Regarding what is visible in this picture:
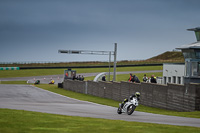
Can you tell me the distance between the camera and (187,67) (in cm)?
3941

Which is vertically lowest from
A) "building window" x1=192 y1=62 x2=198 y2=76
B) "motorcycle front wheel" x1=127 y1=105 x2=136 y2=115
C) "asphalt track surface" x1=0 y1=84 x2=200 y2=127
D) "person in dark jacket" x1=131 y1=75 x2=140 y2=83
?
"asphalt track surface" x1=0 y1=84 x2=200 y2=127

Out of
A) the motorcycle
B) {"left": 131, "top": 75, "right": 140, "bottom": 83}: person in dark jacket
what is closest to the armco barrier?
{"left": 131, "top": 75, "right": 140, "bottom": 83}: person in dark jacket

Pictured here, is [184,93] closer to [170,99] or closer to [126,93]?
[170,99]

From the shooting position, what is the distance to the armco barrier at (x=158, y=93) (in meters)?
21.1

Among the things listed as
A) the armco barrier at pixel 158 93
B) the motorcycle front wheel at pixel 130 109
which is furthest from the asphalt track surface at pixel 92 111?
the armco barrier at pixel 158 93

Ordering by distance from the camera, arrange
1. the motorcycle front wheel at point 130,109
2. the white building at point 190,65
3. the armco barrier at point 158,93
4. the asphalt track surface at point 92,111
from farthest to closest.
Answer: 1. the white building at point 190,65
2. the armco barrier at point 158,93
3. the motorcycle front wheel at point 130,109
4. the asphalt track surface at point 92,111

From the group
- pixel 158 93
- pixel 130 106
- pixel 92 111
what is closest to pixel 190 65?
pixel 158 93

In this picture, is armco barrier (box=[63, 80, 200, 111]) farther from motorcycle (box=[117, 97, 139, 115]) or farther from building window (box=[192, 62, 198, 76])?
building window (box=[192, 62, 198, 76])

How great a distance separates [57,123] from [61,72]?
75.6 meters

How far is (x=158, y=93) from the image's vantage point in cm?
2553

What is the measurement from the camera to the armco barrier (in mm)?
21109

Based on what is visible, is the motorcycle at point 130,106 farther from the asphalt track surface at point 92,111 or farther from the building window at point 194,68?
the building window at point 194,68

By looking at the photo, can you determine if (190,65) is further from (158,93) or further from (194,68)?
(158,93)

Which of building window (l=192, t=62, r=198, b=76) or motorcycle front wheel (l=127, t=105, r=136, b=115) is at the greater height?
building window (l=192, t=62, r=198, b=76)
